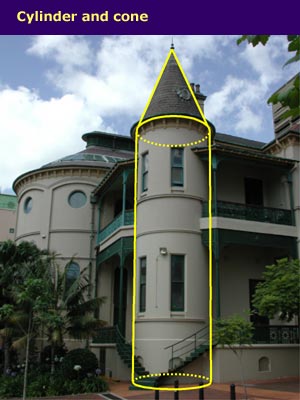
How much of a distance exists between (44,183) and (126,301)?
813 cm

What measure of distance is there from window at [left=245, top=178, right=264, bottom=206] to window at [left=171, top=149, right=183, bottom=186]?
408cm

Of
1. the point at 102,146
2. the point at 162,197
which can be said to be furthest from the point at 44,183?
the point at 162,197

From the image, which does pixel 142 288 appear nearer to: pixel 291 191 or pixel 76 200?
pixel 291 191

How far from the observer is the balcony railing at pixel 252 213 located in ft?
63.1

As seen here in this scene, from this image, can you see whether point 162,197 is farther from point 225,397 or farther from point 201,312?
point 225,397

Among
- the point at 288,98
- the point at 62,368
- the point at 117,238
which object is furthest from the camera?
the point at 117,238

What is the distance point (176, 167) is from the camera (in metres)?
19.4

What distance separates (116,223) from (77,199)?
497 cm

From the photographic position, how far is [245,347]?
650 inches

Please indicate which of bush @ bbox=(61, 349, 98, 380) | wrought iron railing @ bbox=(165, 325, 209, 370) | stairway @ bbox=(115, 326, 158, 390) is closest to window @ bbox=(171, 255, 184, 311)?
wrought iron railing @ bbox=(165, 325, 209, 370)

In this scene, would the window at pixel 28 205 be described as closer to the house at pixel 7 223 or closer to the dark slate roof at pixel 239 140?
the dark slate roof at pixel 239 140

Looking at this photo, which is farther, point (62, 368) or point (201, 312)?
point (201, 312)

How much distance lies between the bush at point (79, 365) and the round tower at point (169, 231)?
2177 mm

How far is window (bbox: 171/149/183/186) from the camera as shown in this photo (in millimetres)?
19266
